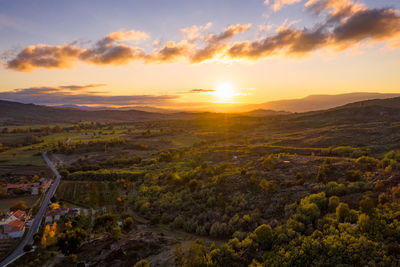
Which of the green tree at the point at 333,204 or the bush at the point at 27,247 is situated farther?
the bush at the point at 27,247

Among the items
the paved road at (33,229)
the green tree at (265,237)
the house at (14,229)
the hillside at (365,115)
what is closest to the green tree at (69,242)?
the paved road at (33,229)

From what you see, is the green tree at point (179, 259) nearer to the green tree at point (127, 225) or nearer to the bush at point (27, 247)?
the green tree at point (127, 225)

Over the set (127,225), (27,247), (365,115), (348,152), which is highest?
(365,115)

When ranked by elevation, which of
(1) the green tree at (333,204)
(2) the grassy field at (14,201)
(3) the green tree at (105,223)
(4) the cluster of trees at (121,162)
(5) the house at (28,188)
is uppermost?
(1) the green tree at (333,204)

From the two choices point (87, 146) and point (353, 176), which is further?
point (87, 146)

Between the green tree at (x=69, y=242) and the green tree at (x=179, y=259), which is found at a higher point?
the green tree at (x=179, y=259)

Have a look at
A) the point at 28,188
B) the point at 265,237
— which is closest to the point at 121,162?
Result: the point at 28,188

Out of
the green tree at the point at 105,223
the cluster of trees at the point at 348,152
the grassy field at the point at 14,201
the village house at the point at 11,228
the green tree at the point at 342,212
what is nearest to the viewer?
the green tree at the point at 342,212

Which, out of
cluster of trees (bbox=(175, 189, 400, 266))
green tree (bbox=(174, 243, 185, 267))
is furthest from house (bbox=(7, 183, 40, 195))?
cluster of trees (bbox=(175, 189, 400, 266))

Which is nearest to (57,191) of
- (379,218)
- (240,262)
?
(240,262)

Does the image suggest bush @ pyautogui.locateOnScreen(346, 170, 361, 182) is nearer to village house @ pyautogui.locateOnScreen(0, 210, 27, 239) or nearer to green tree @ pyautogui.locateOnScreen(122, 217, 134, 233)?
green tree @ pyautogui.locateOnScreen(122, 217, 134, 233)

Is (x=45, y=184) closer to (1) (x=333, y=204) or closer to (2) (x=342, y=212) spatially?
(1) (x=333, y=204)
